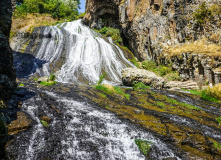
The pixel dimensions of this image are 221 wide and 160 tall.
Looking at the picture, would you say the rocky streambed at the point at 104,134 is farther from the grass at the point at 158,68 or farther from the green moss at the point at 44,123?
the grass at the point at 158,68

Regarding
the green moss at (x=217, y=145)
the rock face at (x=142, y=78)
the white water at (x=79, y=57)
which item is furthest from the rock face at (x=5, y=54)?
the rock face at (x=142, y=78)

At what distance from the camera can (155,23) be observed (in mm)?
21766

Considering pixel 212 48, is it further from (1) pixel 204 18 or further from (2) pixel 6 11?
(2) pixel 6 11

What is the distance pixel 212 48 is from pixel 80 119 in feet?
50.7

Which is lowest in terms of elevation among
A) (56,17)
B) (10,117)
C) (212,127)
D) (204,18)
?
(212,127)

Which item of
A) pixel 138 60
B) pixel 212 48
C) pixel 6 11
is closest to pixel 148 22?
pixel 138 60

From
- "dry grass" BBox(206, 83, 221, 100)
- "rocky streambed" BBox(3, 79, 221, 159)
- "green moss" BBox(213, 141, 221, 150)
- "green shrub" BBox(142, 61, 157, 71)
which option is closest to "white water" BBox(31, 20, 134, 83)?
"green shrub" BBox(142, 61, 157, 71)

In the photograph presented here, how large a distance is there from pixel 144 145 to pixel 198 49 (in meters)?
15.0

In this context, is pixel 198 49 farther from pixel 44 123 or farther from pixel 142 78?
pixel 44 123

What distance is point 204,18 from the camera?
53.8 feet

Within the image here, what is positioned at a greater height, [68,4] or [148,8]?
[68,4]

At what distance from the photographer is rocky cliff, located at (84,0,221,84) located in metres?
16.3

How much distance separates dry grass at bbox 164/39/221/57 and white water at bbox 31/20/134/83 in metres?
6.61

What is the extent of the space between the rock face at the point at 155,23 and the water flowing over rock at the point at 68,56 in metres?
3.93
